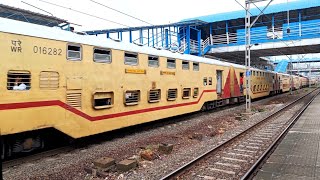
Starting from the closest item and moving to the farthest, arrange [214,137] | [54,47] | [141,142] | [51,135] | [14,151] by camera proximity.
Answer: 1. [14,151]
2. [54,47]
3. [51,135]
4. [141,142]
5. [214,137]

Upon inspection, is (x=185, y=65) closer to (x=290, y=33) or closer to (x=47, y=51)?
(x=47, y=51)

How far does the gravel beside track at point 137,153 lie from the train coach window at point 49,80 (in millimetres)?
1878

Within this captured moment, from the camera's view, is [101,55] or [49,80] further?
[101,55]

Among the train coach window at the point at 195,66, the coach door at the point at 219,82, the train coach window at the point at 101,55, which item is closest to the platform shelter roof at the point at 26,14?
the train coach window at the point at 101,55

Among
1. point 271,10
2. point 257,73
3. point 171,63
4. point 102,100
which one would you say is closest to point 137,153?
point 102,100

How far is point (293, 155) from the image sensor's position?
8.00 metres

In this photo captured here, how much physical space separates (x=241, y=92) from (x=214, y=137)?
13.0m

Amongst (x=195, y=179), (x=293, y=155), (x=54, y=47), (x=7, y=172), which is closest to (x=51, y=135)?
(x=7, y=172)

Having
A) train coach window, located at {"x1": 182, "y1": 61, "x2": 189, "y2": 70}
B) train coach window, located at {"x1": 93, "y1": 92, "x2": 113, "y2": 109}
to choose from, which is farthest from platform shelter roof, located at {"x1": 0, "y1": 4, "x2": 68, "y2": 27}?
train coach window, located at {"x1": 182, "y1": 61, "x2": 189, "y2": 70}

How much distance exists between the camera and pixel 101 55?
954 centimetres

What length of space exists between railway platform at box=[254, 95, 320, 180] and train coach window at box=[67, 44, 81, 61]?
5665mm

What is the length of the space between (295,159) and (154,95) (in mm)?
6046

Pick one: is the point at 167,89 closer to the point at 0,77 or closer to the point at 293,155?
the point at 293,155

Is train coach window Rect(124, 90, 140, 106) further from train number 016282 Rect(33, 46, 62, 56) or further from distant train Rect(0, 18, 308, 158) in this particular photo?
train number 016282 Rect(33, 46, 62, 56)
